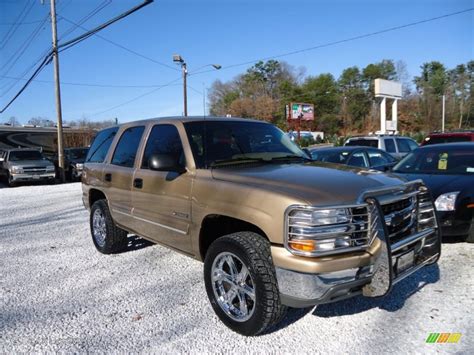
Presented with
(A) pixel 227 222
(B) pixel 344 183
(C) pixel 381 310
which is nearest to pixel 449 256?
(C) pixel 381 310

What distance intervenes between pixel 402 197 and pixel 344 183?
1.74 ft

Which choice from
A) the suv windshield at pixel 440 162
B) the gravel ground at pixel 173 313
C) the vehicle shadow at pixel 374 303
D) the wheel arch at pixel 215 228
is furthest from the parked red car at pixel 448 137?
the wheel arch at pixel 215 228

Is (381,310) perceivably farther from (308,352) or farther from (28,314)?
(28,314)

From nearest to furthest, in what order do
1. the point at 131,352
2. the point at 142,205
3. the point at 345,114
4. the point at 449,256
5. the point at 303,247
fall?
the point at 303,247, the point at 131,352, the point at 142,205, the point at 449,256, the point at 345,114

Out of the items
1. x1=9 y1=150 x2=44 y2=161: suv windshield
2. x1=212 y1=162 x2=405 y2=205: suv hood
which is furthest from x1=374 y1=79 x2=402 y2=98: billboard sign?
x1=212 y1=162 x2=405 y2=205: suv hood

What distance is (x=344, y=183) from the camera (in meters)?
3.15

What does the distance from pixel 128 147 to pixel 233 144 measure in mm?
1654

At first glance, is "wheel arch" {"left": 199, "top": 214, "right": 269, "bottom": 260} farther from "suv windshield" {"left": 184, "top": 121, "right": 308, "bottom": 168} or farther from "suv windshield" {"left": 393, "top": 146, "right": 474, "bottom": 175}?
"suv windshield" {"left": 393, "top": 146, "right": 474, "bottom": 175}

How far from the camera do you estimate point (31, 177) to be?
17.7m

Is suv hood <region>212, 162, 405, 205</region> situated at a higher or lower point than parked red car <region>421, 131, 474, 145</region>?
lower

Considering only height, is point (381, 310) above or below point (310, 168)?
below

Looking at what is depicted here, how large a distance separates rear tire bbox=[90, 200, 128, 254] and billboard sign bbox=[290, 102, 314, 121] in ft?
174

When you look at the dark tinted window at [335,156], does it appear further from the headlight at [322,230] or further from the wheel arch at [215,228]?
the headlight at [322,230]

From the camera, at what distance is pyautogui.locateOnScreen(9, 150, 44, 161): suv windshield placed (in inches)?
737
